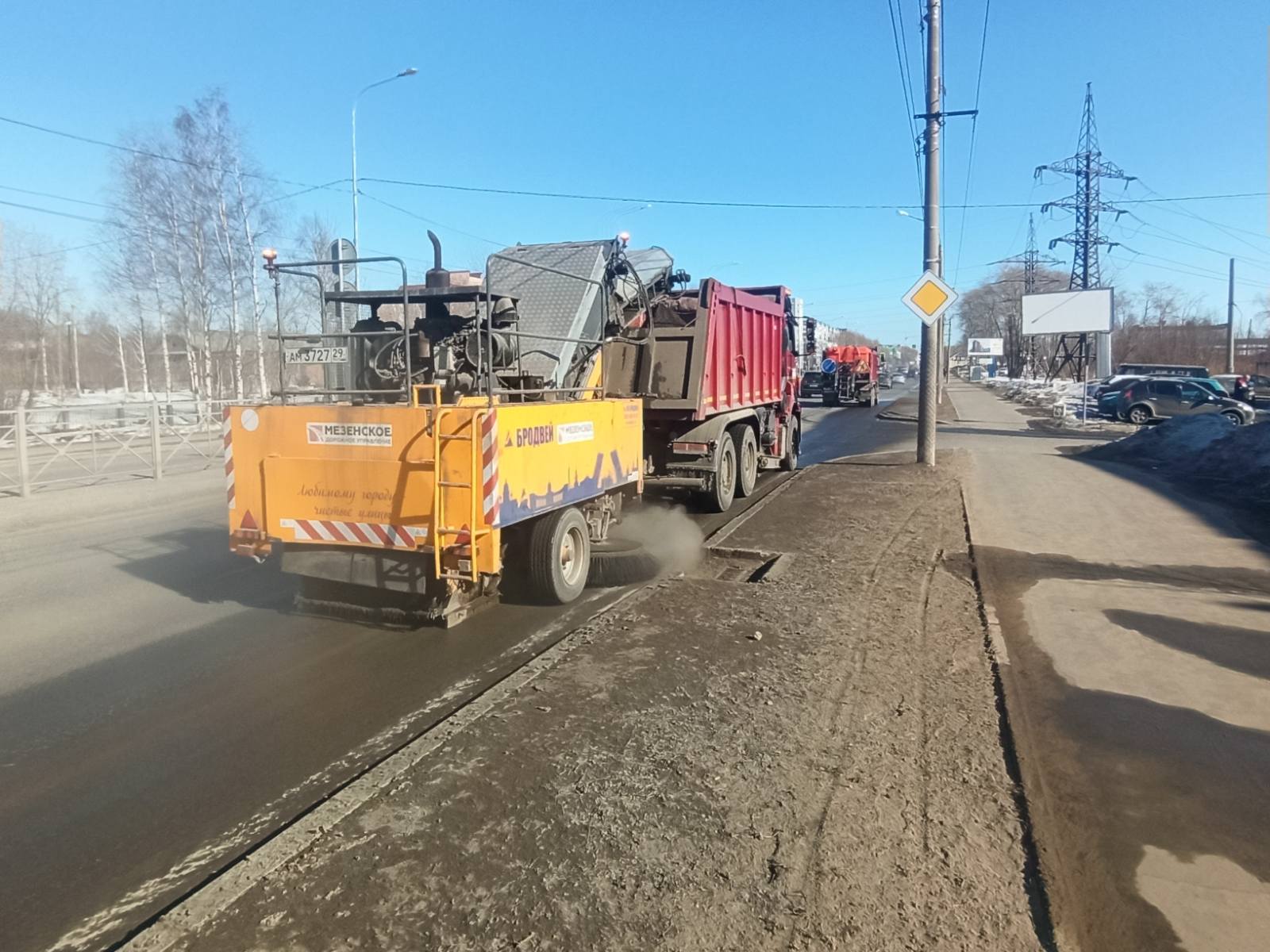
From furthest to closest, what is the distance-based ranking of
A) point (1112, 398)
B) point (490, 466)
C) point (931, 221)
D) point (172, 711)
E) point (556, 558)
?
point (1112, 398) → point (931, 221) → point (556, 558) → point (490, 466) → point (172, 711)

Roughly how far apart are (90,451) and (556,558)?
44.3ft

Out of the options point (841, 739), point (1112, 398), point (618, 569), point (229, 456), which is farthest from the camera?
point (1112, 398)

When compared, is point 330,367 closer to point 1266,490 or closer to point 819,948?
point 819,948

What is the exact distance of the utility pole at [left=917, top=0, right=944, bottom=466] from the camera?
50.4 ft

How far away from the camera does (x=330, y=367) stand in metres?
7.05

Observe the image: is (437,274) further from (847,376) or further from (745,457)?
(847,376)

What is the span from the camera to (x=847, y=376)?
4125cm

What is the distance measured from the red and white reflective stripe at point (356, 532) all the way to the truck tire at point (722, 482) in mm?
5456

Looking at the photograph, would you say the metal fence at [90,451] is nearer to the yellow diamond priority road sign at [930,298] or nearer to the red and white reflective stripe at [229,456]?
the red and white reflective stripe at [229,456]

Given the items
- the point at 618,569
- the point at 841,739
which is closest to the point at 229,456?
the point at 618,569

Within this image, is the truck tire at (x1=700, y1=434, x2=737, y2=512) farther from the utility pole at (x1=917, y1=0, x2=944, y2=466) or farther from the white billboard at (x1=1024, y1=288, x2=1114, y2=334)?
the white billboard at (x1=1024, y1=288, x2=1114, y2=334)

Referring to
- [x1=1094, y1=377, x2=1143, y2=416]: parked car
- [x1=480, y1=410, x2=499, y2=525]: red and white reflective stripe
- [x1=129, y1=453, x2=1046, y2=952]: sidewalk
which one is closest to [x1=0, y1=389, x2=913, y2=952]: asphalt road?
[x1=129, y1=453, x2=1046, y2=952]: sidewalk

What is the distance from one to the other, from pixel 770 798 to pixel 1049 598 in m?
4.44

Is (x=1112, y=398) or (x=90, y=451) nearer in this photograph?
(x=90, y=451)
